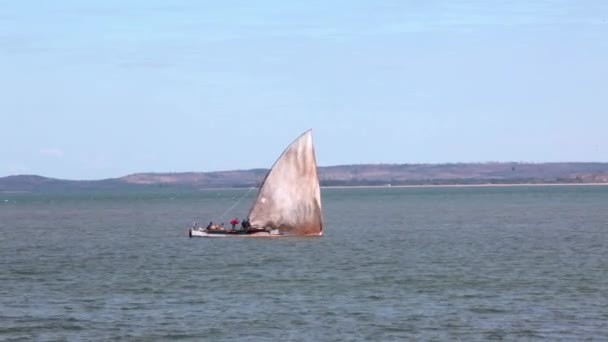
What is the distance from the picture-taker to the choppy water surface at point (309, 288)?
37.2 m

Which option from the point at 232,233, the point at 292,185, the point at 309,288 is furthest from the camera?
the point at 232,233

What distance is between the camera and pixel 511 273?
5466 cm

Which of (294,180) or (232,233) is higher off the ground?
(294,180)

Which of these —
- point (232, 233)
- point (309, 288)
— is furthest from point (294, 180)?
point (309, 288)

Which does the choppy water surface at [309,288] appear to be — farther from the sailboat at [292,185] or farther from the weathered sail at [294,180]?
the weathered sail at [294,180]

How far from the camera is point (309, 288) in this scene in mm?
48906

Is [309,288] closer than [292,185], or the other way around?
[309,288]

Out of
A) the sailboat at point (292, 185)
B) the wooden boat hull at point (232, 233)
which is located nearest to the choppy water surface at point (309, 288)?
the wooden boat hull at point (232, 233)

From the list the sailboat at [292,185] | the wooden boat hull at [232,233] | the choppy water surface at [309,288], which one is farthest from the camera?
the wooden boat hull at [232,233]

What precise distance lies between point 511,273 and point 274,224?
87.7ft

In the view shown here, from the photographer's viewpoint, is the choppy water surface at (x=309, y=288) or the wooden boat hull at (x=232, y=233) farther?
the wooden boat hull at (x=232, y=233)

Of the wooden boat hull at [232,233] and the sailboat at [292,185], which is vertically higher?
the sailboat at [292,185]

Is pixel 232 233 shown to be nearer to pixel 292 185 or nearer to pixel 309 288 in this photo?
pixel 292 185

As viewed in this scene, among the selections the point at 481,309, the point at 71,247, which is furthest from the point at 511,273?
the point at 71,247
